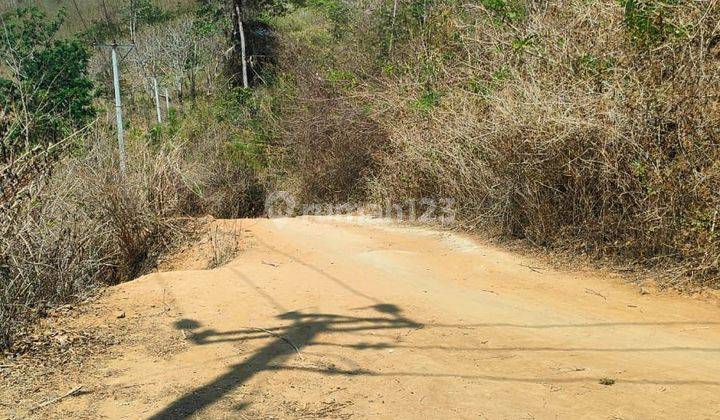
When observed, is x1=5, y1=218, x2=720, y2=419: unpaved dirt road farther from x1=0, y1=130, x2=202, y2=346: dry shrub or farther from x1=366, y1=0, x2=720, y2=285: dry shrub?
x1=366, y1=0, x2=720, y2=285: dry shrub

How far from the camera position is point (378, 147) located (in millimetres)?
15641

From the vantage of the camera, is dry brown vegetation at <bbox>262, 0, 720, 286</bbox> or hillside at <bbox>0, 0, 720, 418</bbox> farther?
dry brown vegetation at <bbox>262, 0, 720, 286</bbox>

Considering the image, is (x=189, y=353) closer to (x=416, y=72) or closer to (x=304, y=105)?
(x=416, y=72)

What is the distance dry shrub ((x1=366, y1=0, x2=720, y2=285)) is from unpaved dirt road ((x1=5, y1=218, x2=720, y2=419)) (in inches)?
29.4

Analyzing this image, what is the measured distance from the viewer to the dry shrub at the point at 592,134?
278 inches

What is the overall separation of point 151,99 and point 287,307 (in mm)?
32433

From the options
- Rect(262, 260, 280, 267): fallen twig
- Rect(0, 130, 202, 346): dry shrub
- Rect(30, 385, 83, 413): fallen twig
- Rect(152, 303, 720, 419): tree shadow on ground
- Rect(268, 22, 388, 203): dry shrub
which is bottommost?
Rect(30, 385, 83, 413): fallen twig

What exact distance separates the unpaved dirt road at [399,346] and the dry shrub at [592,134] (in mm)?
746

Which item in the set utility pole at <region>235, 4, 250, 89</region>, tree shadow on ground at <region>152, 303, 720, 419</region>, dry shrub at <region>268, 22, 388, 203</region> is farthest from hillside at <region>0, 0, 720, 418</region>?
utility pole at <region>235, 4, 250, 89</region>

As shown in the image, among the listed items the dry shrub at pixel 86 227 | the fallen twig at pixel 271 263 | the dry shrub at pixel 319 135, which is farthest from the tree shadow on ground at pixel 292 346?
the dry shrub at pixel 319 135

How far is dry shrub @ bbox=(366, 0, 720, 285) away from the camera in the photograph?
7.07 metres

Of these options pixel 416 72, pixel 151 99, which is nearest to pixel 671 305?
pixel 416 72

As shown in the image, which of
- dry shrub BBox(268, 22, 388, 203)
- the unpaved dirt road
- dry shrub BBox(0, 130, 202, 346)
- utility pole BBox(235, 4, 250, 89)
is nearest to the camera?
the unpaved dirt road

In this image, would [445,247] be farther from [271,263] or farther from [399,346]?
[399,346]
